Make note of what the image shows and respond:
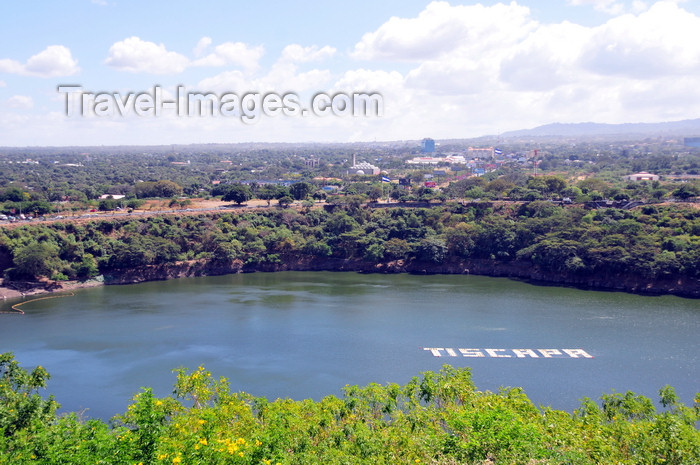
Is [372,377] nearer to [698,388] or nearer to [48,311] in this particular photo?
[698,388]

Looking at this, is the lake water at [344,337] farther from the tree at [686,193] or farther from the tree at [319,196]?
the tree at [319,196]

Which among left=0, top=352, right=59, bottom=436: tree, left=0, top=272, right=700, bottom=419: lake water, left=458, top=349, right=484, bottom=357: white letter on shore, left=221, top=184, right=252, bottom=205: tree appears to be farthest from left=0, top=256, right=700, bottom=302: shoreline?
left=0, top=352, right=59, bottom=436: tree

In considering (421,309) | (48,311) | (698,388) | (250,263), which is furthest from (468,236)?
(48,311)

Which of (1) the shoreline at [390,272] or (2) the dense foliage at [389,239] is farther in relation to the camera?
(2) the dense foliage at [389,239]

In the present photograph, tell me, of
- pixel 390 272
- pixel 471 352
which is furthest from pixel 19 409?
pixel 390 272

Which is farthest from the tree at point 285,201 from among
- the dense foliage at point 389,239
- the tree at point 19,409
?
the tree at point 19,409

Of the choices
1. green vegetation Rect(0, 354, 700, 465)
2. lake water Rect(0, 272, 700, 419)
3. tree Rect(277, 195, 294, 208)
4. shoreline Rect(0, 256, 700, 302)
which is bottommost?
lake water Rect(0, 272, 700, 419)

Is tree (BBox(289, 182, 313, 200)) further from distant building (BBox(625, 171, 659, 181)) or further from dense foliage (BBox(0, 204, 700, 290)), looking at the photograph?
distant building (BBox(625, 171, 659, 181))
